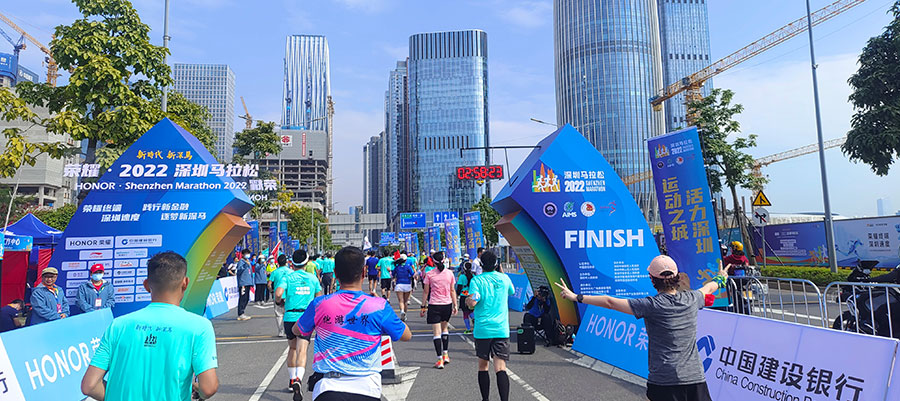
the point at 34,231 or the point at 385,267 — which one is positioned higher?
the point at 34,231

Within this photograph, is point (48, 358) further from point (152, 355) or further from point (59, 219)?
point (59, 219)

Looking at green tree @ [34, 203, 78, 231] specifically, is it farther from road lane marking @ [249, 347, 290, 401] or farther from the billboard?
the billboard

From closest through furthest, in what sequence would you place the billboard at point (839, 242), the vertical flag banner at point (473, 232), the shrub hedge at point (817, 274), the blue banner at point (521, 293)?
the blue banner at point (521, 293) → the shrub hedge at point (817, 274) → the billboard at point (839, 242) → the vertical flag banner at point (473, 232)

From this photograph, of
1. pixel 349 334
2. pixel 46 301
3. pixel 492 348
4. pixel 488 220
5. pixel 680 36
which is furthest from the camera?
pixel 680 36

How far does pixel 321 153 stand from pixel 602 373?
152410 mm

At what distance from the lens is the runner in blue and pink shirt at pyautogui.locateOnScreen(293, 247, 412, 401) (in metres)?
3.49

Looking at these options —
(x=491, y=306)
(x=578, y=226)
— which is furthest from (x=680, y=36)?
(x=491, y=306)

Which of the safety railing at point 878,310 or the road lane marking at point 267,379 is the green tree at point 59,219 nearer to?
the road lane marking at point 267,379

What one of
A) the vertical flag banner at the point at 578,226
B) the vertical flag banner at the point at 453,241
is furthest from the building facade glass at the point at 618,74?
the vertical flag banner at the point at 578,226

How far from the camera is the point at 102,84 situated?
37.5ft

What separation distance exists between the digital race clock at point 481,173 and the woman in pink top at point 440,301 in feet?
70.1

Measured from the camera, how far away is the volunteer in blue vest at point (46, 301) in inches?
329

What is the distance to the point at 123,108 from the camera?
11.5 metres

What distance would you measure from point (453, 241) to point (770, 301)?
75.5ft
